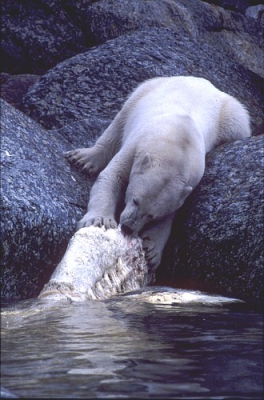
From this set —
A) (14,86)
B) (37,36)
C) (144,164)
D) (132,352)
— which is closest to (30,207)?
(144,164)

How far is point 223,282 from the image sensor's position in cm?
634

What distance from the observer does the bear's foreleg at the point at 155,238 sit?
22.0ft

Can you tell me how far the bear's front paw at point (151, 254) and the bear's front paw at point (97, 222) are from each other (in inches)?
13.2

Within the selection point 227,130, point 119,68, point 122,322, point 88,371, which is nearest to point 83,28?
point 119,68

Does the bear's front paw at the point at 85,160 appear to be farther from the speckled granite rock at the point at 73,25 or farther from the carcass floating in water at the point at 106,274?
the speckled granite rock at the point at 73,25

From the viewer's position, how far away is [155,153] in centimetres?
701

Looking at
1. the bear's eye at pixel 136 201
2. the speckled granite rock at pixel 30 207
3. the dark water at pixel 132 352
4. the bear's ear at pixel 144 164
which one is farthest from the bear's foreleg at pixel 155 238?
the dark water at pixel 132 352

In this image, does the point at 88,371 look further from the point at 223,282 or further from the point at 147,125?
the point at 147,125

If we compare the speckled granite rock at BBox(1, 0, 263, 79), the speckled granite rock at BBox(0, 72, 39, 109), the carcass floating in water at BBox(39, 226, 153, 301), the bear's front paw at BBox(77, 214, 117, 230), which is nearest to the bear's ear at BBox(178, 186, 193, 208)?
the carcass floating in water at BBox(39, 226, 153, 301)

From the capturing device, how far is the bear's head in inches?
262

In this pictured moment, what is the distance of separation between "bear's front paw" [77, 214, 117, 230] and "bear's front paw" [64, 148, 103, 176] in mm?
1316

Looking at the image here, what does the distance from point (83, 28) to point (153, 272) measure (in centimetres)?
632

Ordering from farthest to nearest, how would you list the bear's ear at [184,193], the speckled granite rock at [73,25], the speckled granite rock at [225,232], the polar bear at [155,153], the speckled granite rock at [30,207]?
A: the speckled granite rock at [73,25]
the bear's ear at [184,193]
the polar bear at [155,153]
the speckled granite rock at [225,232]
the speckled granite rock at [30,207]

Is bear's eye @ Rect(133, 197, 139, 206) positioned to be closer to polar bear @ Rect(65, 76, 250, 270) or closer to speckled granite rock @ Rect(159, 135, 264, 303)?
polar bear @ Rect(65, 76, 250, 270)
